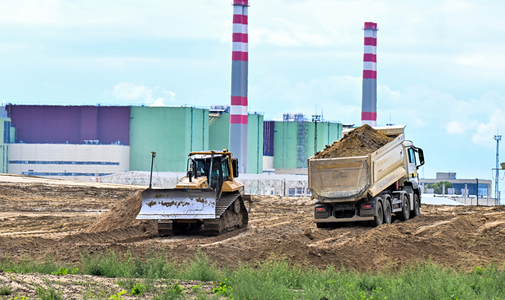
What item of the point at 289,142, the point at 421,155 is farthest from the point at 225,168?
the point at 289,142

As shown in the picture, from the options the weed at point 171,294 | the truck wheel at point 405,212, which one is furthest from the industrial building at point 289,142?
the weed at point 171,294

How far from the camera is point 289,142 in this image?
81.0m

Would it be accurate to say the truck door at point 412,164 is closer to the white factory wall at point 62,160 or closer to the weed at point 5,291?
the weed at point 5,291

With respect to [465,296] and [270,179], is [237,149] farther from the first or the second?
[465,296]

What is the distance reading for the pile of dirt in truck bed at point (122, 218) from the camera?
63.5ft

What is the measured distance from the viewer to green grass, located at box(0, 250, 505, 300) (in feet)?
27.5

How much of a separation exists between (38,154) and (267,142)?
29.0 m

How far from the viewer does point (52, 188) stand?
4094cm

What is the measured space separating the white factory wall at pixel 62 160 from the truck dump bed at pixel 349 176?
51.4 metres

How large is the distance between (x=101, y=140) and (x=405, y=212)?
5181cm

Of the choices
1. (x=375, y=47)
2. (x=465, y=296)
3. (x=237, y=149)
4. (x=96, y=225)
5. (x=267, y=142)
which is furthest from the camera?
(x=267, y=142)

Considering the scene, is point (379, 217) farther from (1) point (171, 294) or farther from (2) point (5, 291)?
(2) point (5, 291)

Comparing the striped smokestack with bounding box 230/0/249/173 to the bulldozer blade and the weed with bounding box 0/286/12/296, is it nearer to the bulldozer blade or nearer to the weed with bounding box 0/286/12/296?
the bulldozer blade

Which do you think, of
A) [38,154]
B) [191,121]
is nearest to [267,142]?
[191,121]
